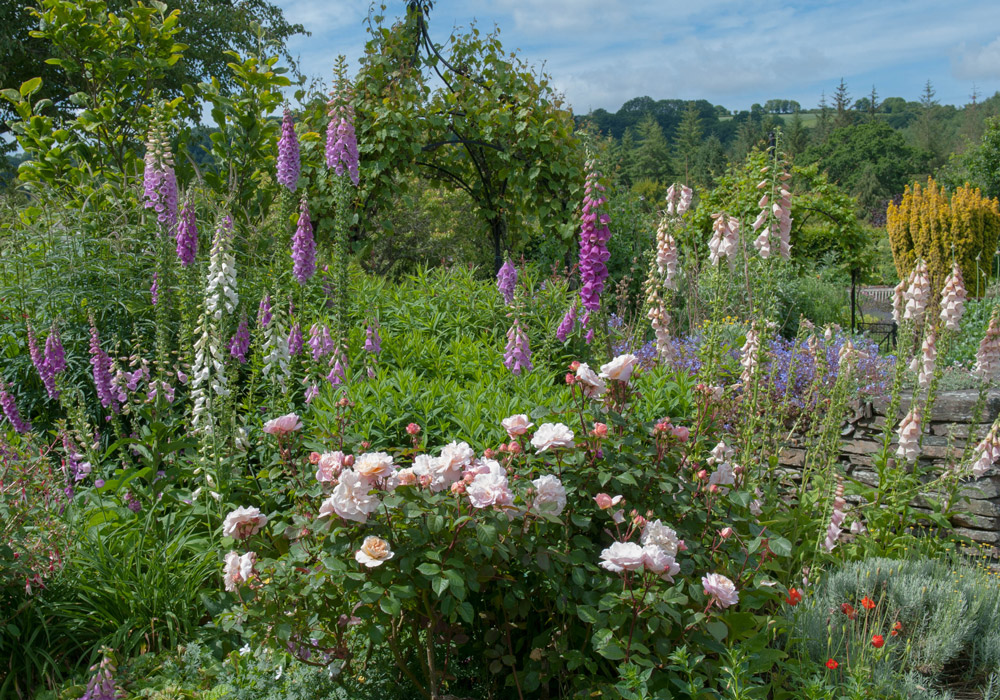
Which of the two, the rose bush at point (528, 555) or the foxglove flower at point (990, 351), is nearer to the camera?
the rose bush at point (528, 555)

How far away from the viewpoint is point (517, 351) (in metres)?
3.38

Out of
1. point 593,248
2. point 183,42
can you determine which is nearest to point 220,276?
point 593,248

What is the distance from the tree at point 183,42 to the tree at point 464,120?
33.6 ft

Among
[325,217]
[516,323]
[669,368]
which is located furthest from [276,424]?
[325,217]

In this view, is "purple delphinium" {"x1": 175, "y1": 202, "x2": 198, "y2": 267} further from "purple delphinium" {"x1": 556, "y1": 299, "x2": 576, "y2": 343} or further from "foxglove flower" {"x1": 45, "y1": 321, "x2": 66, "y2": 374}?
"purple delphinium" {"x1": 556, "y1": 299, "x2": 576, "y2": 343}

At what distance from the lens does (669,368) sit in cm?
355

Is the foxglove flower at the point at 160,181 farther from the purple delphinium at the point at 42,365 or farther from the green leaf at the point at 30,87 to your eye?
the green leaf at the point at 30,87

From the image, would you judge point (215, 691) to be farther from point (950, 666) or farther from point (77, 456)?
point (950, 666)

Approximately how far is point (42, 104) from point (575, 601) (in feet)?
20.4

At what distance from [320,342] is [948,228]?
15387 mm

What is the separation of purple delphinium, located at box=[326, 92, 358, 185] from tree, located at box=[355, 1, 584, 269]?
194 centimetres

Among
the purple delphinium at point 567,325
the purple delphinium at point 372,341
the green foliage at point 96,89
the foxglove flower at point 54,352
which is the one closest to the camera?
the foxglove flower at point 54,352

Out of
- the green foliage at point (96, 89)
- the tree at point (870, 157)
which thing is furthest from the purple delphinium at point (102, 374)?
the tree at point (870, 157)

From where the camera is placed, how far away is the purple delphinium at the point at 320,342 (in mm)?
3395
